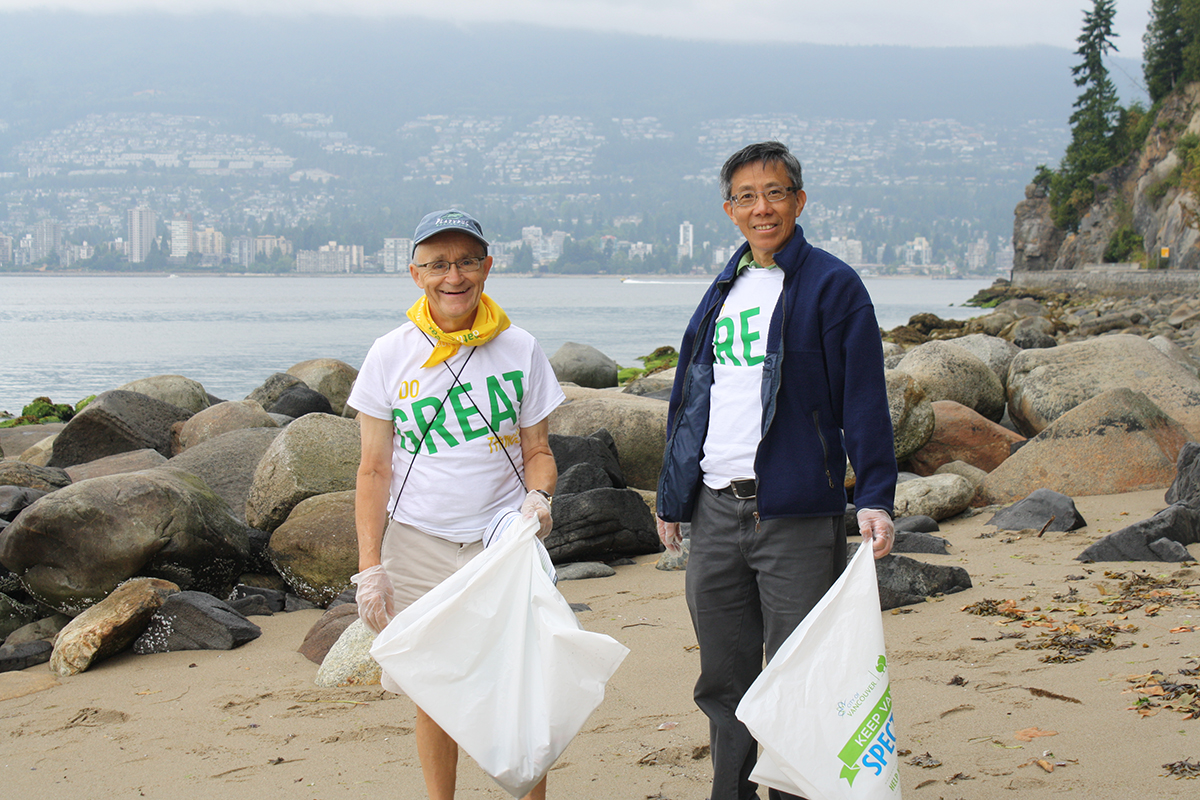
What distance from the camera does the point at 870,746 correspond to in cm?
275

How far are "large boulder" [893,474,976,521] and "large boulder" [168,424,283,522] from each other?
526cm

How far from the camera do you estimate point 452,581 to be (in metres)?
2.87

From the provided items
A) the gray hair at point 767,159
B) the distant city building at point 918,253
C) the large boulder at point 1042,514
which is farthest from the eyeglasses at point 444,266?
the distant city building at point 918,253

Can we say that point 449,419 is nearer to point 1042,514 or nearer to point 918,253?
point 1042,514

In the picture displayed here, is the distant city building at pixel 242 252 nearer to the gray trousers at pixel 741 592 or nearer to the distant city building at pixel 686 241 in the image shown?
the distant city building at pixel 686 241

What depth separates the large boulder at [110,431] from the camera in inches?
436

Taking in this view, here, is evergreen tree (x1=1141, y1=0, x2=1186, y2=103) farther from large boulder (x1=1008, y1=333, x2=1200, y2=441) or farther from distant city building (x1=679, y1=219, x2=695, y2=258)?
distant city building (x1=679, y1=219, x2=695, y2=258)

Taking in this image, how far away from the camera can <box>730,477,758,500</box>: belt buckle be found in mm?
3014

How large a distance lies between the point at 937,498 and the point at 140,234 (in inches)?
6451

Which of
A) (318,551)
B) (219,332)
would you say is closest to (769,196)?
(318,551)

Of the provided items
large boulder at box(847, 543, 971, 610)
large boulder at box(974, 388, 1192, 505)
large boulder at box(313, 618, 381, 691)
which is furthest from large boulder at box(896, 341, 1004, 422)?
large boulder at box(313, 618, 381, 691)

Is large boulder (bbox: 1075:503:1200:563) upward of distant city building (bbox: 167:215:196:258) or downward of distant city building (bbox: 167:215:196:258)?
downward

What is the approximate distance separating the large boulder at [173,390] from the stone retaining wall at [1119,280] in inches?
1582

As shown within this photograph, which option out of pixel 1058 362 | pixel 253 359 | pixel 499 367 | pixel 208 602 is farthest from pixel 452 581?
pixel 253 359
